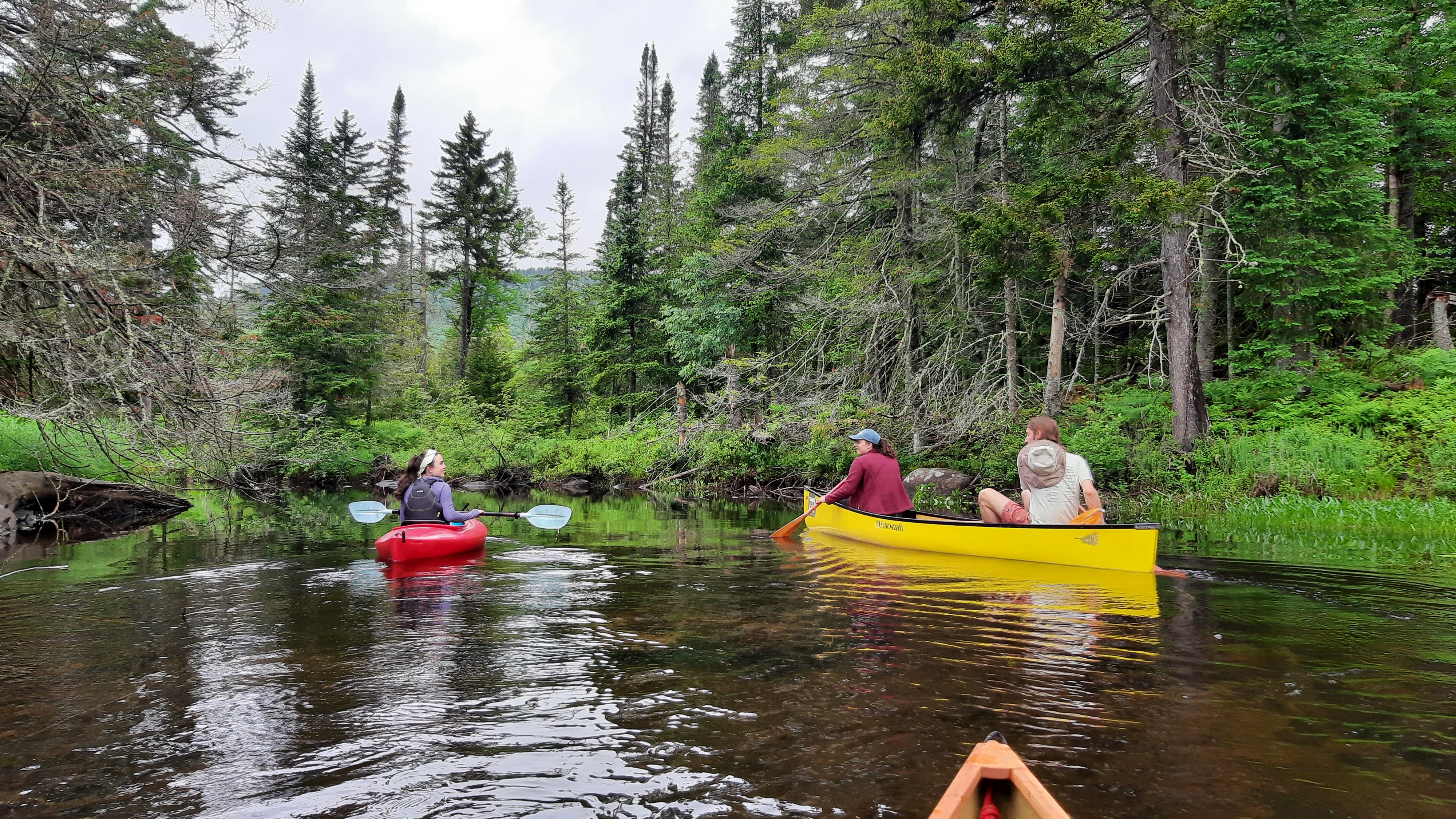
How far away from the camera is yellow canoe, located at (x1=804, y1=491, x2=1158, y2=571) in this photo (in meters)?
6.93

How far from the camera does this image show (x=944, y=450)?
17.4 meters

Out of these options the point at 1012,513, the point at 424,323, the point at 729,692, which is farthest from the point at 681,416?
the point at 424,323

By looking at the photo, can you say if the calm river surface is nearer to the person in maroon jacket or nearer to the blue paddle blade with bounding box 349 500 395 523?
the person in maroon jacket

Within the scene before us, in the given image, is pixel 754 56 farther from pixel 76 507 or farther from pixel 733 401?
pixel 76 507

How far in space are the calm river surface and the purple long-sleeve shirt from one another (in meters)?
1.57

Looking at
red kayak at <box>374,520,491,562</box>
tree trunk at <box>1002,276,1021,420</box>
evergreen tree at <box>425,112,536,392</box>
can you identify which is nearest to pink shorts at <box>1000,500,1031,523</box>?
red kayak at <box>374,520,491,562</box>

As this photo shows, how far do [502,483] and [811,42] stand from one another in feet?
62.1

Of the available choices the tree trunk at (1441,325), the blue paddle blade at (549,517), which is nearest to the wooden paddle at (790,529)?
the blue paddle blade at (549,517)

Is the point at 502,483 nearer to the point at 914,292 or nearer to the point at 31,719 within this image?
the point at 914,292

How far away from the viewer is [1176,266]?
40.5 feet

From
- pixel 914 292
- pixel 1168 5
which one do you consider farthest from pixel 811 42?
pixel 1168 5

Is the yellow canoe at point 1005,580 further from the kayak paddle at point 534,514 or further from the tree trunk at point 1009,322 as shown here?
the tree trunk at point 1009,322

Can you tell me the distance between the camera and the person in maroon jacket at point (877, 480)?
9.86 metres

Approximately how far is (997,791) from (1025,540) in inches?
231
